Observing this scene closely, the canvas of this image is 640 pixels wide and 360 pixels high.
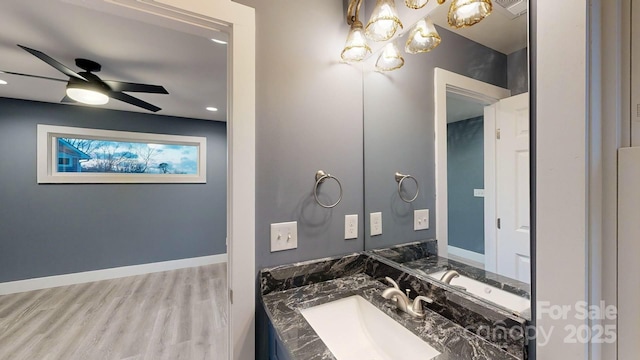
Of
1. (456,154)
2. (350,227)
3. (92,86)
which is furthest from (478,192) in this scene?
(92,86)

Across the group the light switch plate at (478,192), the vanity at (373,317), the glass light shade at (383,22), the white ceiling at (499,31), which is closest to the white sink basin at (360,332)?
the vanity at (373,317)

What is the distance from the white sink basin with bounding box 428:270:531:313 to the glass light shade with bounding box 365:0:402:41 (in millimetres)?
1111

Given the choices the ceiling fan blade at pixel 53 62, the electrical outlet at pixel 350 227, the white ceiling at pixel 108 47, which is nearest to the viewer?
the electrical outlet at pixel 350 227

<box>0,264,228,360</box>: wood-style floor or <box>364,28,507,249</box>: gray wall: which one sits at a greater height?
<box>364,28,507,249</box>: gray wall

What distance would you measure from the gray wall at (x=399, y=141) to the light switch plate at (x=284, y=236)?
0.43m

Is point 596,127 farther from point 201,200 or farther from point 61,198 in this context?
point 61,198

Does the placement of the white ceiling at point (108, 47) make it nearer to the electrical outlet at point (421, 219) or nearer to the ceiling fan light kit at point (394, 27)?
the ceiling fan light kit at point (394, 27)

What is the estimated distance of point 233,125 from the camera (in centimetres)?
102

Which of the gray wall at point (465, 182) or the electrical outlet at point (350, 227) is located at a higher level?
the gray wall at point (465, 182)

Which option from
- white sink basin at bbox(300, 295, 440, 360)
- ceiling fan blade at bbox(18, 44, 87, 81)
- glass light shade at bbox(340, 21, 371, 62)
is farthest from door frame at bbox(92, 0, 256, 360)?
ceiling fan blade at bbox(18, 44, 87, 81)

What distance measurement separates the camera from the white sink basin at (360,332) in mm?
839

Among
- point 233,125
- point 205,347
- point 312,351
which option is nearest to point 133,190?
point 205,347

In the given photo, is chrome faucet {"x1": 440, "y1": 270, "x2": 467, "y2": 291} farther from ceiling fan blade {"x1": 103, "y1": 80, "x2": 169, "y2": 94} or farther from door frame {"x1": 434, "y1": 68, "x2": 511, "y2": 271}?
ceiling fan blade {"x1": 103, "y1": 80, "x2": 169, "y2": 94}

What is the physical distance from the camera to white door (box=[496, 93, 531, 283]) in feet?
2.28
